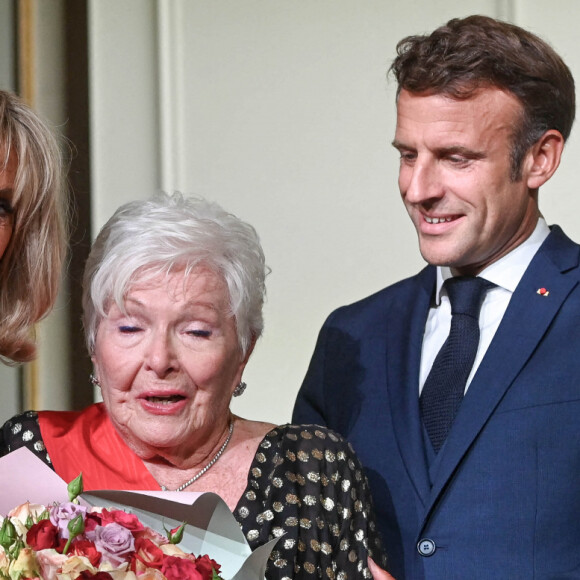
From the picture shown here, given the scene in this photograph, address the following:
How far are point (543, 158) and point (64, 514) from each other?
1.44 metres

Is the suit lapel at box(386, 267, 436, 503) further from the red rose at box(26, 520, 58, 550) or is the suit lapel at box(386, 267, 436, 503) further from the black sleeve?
the red rose at box(26, 520, 58, 550)

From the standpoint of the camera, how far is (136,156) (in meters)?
3.45

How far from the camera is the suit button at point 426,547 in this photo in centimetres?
224

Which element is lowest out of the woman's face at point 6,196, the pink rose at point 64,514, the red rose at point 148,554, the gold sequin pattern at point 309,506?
the gold sequin pattern at point 309,506

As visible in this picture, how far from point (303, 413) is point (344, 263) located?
0.99 meters

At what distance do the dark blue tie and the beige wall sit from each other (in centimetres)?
108

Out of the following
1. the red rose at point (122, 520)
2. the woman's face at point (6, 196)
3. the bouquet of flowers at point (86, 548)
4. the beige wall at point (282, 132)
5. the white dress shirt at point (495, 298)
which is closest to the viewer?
the bouquet of flowers at point (86, 548)

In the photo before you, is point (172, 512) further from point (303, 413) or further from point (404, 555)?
point (303, 413)

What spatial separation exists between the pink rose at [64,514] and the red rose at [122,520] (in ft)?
0.10

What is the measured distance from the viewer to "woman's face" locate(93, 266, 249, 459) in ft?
6.49

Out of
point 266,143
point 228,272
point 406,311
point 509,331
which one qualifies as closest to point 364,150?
point 266,143

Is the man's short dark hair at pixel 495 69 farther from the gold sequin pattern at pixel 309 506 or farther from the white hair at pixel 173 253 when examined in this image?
the gold sequin pattern at pixel 309 506

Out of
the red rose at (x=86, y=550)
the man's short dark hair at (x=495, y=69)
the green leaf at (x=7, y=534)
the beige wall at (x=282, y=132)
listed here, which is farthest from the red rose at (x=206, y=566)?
the beige wall at (x=282, y=132)

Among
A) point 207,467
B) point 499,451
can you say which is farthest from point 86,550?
point 499,451
